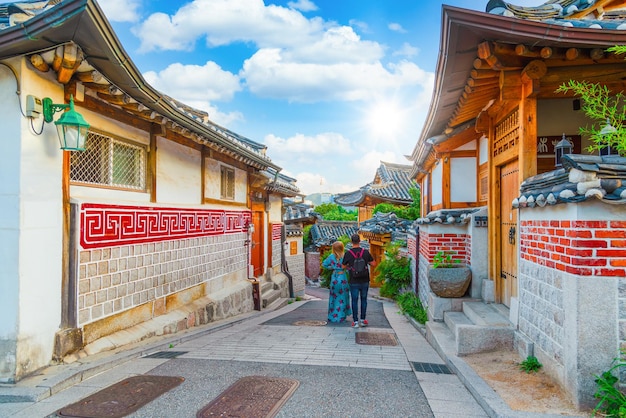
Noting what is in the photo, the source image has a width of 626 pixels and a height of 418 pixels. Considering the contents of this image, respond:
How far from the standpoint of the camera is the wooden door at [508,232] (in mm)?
5980

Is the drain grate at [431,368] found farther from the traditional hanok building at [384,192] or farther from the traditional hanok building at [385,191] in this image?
the traditional hanok building at [385,191]

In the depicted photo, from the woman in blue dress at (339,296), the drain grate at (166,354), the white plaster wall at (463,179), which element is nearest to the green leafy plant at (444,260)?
A: the white plaster wall at (463,179)

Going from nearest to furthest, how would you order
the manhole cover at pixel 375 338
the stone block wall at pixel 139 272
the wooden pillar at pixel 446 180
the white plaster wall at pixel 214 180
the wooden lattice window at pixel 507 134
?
the stone block wall at pixel 139 272
the wooden lattice window at pixel 507 134
the manhole cover at pixel 375 338
the wooden pillar at pixel 446 180
the white plaster wall at pixel 214 180

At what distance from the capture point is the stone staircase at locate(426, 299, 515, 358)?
5152mm

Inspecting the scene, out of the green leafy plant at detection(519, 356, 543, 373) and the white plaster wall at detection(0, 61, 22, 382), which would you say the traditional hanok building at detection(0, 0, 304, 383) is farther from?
the green leafy plant at detection(519, 356, 543, 373)

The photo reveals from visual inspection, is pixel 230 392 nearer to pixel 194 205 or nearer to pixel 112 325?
pixel 112 325

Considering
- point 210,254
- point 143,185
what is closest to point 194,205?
point 210,254

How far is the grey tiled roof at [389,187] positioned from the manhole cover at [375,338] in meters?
16.6

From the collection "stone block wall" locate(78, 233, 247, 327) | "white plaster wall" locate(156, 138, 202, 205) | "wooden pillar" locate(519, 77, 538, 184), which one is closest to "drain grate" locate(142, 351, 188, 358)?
"stone block wall" locate(78, 233, 247, 327)

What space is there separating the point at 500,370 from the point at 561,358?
90 centimetres

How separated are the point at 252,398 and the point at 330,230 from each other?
2688cm

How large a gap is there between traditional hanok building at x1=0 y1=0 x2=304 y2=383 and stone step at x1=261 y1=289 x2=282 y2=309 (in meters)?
4.41

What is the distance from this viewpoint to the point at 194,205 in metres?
8.84

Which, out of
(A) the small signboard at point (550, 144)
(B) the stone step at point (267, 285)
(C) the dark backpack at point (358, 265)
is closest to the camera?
(A) the small signboard at point (550, 144)
